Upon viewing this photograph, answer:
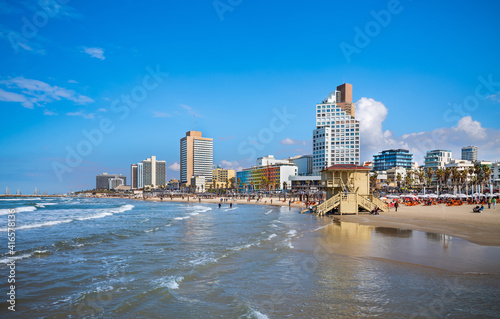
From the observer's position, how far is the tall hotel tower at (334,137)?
12838 cm

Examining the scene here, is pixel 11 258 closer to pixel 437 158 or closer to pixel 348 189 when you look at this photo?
pixel 348 189

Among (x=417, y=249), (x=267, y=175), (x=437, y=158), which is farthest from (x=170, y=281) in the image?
(x=437, y=158)

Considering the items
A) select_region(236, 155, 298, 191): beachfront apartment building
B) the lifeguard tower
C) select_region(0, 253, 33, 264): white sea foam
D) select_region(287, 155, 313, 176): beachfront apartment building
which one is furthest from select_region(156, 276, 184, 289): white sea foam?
select_region(287, 155, 313, 176): beachfront apartment building

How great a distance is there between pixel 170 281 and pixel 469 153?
22925 cm

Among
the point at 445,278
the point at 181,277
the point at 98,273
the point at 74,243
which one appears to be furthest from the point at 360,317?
the point at 74,243

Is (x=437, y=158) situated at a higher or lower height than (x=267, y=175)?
higher

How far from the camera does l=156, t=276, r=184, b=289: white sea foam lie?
11.5 metres

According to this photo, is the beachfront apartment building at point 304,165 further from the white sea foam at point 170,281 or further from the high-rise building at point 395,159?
the white sea foam at point 170,281

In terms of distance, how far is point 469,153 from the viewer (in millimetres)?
194000

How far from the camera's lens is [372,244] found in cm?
1905

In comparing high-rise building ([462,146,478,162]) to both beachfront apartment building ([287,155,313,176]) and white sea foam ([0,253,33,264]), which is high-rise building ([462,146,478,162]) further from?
white sea foam ([0,253,33,264])

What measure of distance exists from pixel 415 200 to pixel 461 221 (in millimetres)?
36981

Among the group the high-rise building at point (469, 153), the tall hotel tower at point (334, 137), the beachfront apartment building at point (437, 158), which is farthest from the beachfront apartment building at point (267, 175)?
the high-rise building at point (469, 153)

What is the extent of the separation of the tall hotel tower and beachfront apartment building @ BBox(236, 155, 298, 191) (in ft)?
49.7
